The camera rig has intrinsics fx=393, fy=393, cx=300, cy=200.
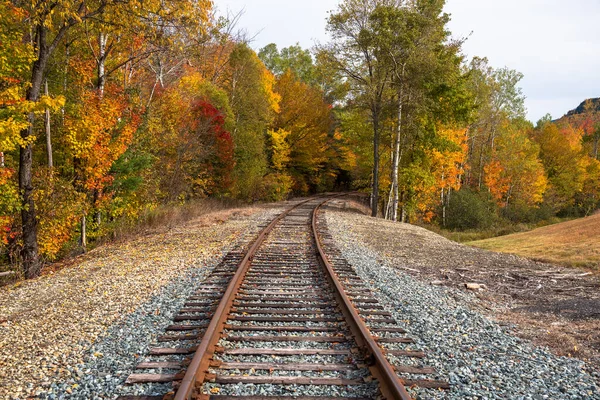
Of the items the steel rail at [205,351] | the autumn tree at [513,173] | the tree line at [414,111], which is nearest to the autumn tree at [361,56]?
the tree line at [414,111]

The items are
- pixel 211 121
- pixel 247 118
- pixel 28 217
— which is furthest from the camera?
pixel 247 118

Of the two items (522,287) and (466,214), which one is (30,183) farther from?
(466,214)

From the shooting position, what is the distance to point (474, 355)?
4.60 meters

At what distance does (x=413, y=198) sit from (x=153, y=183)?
17.1 meters

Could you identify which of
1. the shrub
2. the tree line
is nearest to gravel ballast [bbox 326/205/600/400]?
the tree line

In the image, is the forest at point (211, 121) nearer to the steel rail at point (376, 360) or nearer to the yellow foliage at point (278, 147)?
the yellow foliage at point (278, 147)

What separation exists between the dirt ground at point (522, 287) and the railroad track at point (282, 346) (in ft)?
6.81

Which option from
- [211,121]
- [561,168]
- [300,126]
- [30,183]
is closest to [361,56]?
[211,121]

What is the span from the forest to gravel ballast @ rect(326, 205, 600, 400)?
741 cm

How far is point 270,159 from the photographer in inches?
1334

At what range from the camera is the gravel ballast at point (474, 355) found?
3834 millimetres

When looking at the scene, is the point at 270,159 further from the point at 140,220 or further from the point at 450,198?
the point at 140,220

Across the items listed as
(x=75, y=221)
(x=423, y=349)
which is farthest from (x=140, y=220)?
(x=423, y=349)

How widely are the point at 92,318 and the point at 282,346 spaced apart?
2.88 meters
